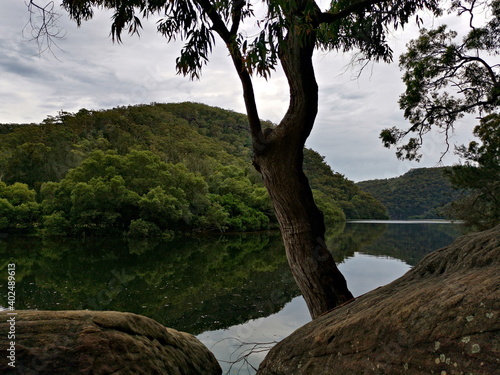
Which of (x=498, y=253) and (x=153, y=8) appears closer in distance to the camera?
(x=498, y=253)

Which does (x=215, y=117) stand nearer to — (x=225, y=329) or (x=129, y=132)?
(x=129, y=132)

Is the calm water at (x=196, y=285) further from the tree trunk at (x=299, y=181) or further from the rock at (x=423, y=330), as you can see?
the rock at (x=423, y=330)

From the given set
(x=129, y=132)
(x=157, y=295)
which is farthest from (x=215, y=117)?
(x=157, y=295)

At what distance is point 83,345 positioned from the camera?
7.50ft

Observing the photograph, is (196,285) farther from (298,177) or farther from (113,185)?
(113,185)

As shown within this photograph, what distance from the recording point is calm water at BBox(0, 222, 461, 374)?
794cm

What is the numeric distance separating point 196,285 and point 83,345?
423 inches

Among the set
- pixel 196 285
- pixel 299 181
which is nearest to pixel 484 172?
pixel 196 285

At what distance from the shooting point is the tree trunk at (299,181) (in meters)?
3.68

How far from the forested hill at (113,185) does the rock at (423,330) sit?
1121 inches

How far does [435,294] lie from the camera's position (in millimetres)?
1791

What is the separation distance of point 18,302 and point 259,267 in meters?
10.0

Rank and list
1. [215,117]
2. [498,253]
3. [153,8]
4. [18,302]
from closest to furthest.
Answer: [498,253], [153,8], [18,302], [215,117]

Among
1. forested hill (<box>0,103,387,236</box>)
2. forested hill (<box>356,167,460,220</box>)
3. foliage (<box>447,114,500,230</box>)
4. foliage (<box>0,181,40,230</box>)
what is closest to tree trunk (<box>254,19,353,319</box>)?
foliage (<box>447,114,500,230</box>)
